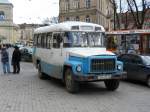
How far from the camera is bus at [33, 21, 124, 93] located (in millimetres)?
14898

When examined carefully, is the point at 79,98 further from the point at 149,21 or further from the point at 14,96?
the point at 149,21

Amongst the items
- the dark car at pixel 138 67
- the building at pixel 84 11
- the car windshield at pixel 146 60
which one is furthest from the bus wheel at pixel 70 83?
the building at pixel 84 11

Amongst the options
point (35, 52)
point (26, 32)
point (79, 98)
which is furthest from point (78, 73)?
point (26, 32)

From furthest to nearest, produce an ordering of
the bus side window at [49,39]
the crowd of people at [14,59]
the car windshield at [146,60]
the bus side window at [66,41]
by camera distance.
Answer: the crowd of people at [14,59] → the bus side window at [49,39] → the car windshield at [146,60] → the bus side window at [66,41]

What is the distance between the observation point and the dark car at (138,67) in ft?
58.3

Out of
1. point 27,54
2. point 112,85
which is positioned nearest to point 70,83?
point 112,85

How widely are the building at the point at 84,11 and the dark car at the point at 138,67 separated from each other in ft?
229

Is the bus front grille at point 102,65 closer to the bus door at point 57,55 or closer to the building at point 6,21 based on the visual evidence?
the bus door at point 57,55

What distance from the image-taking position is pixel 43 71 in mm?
19953

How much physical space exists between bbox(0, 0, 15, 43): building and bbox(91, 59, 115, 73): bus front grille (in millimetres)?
136193

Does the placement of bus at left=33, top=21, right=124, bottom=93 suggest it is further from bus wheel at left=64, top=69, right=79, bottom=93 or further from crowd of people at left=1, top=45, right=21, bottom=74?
crowd of people at left=1, top=45, right=21, bottom=74

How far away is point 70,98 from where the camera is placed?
1419cm

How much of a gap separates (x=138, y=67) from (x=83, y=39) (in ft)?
11.2

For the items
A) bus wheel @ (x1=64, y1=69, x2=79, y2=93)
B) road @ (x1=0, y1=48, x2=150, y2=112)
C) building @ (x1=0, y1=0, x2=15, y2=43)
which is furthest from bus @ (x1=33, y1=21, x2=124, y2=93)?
building @ (x1=0, y1=0, x2=15, y2=43)
